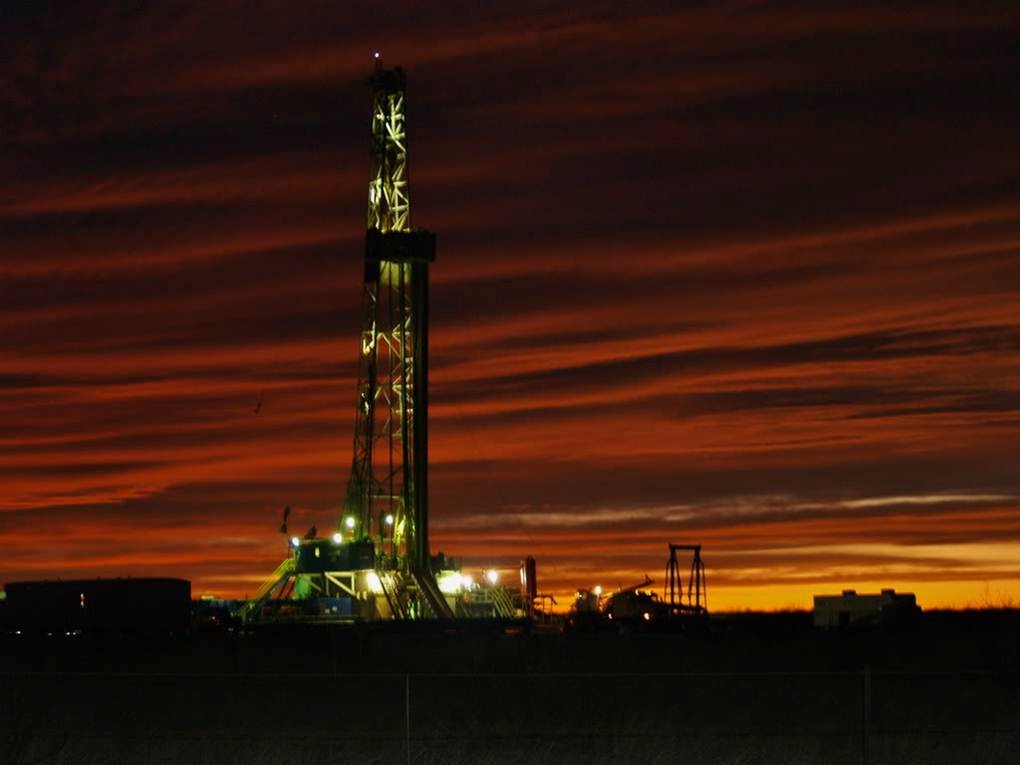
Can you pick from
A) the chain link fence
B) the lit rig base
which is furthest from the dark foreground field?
the lit rig base

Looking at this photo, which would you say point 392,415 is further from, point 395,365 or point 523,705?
point 523,705

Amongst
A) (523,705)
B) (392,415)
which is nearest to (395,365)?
(392,415)

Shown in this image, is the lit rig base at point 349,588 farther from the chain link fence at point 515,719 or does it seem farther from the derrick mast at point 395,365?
the chain link fence at point 515,719

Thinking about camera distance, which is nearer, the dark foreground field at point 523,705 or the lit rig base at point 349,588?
the dark foreground field at point 523,705

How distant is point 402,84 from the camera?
84.9 m

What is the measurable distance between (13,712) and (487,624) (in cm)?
4410

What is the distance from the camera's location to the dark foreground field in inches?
981

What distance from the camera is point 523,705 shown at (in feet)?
109

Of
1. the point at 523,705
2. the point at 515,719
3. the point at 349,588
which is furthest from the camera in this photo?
the point at 349,588

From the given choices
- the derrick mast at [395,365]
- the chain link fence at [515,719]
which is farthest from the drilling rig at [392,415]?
the chain link fence at [515,719]

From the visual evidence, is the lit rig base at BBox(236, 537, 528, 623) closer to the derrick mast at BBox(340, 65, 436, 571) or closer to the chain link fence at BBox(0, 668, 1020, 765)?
the derrick mast at BBox(340, 65, 436, 571)

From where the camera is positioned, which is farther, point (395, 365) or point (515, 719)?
point (395, 365)

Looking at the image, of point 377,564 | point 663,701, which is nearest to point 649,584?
point 377,564

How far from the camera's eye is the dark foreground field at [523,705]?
24.9 m
